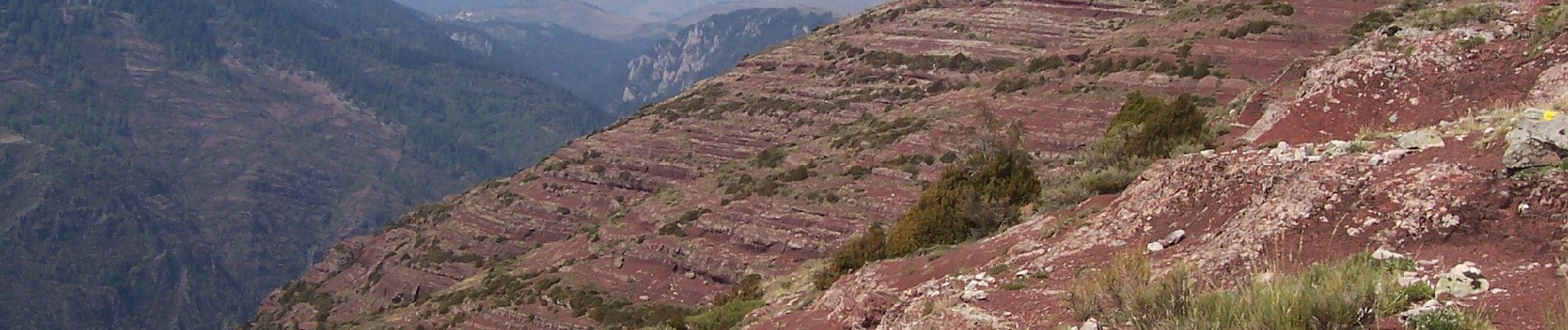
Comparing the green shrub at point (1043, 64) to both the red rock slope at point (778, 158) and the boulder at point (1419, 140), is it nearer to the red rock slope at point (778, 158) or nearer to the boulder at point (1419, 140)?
the red rock slope at point (778, 158)

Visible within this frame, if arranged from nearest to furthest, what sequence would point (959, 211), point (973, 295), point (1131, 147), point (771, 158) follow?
point (973, 295) < point (1131, 147) < point (959, 211) < point (771, 158)

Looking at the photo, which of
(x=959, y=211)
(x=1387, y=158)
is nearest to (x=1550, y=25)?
(x=1387, y=158)

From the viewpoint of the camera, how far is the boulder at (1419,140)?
538 inches

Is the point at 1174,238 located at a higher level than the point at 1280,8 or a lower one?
higher

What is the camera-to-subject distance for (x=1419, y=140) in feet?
45.6

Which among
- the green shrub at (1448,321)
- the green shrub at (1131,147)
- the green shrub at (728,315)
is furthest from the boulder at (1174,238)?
the green shrub at (728,315)

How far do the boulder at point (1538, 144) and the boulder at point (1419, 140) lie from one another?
142 cm

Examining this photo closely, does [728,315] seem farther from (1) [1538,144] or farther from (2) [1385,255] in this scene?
(1) [1538,144]

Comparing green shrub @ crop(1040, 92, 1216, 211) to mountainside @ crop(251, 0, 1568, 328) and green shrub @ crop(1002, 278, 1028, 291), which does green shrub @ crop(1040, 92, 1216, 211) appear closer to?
mountainside @ crop(251, 0, 1568, 328)

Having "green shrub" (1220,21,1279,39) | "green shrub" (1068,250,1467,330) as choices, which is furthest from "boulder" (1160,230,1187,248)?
"green shrub" (1220,21,1279,39)

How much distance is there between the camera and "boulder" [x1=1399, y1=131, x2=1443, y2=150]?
1367 cm

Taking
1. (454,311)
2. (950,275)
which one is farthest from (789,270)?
(950,275)

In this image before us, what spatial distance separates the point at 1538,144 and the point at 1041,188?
18.5 m

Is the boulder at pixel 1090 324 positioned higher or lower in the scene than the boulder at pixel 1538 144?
lower
